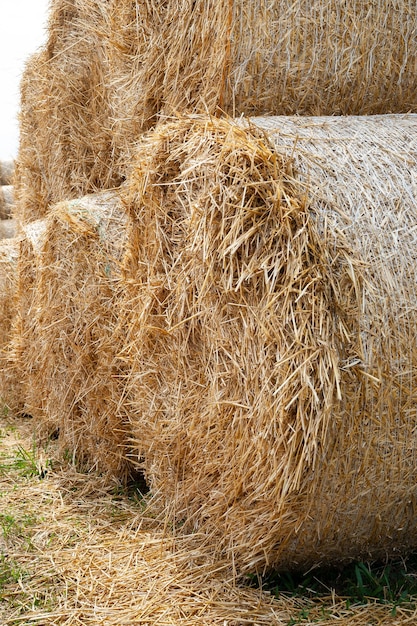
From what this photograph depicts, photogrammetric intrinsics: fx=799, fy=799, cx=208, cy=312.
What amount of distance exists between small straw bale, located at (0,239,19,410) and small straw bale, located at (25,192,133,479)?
869 mm

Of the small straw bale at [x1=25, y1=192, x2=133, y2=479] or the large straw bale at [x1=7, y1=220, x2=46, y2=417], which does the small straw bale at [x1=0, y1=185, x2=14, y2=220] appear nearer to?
the large straw bale at [x1=7, y1=220, x2=46, y2=417]

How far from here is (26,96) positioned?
4.15 meters

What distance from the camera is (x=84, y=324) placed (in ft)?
9.75

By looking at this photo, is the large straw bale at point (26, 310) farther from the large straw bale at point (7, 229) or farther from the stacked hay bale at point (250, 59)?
the large straw bale at point (7, 229)

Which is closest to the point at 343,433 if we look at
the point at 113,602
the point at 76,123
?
Result: the point at 113,602

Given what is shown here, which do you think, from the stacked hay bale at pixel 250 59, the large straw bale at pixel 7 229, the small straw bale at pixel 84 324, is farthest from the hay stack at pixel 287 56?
the large straw bale at pixel 7 229

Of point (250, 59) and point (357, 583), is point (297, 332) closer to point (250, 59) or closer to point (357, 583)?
→ point (357, 583)

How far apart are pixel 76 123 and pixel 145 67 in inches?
32.9

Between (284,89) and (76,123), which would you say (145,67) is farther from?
(76,123)

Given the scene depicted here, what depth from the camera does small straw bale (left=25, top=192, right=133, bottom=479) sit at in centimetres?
284

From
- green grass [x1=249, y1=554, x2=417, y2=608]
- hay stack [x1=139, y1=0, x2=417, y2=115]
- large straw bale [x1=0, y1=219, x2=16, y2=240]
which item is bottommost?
green grass [x1=249, y1=554, x2=417, y2=608]

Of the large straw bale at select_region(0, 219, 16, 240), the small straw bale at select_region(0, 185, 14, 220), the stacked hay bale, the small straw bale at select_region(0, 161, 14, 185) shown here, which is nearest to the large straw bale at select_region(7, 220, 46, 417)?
the stacked hay bale

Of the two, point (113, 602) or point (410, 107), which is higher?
point (410, 107)

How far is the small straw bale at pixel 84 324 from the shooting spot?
284 centimetres
